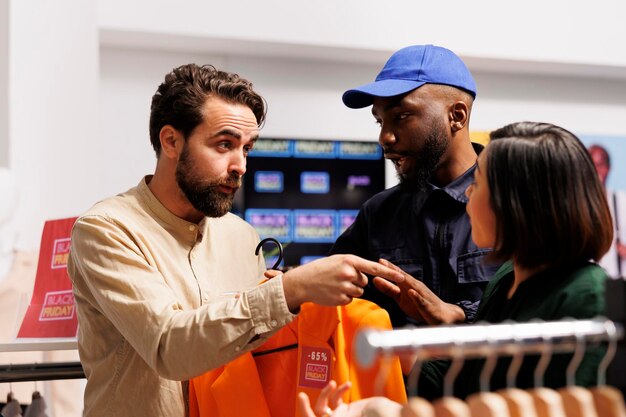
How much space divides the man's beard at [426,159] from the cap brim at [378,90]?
15 centimetres

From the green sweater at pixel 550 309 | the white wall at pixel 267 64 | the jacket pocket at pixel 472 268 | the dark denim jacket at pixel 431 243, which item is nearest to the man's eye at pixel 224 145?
the dark denim jacket at pixel 431 243

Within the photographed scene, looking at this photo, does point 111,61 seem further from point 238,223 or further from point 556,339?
point 556,339

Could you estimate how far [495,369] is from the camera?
4.91 ft

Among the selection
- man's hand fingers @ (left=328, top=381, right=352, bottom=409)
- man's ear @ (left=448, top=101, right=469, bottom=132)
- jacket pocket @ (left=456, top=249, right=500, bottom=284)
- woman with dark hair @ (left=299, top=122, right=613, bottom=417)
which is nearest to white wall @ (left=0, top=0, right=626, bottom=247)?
man's ear @ (left=448, top=101, right=469, bottom=132)

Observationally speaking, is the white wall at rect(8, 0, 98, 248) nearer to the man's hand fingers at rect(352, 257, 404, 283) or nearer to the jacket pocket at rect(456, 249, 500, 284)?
the jacket pocket at rect(456, 249, 500, 284)

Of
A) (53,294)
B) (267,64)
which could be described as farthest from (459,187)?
(267,64)

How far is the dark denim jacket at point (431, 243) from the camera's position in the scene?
7.24 feet

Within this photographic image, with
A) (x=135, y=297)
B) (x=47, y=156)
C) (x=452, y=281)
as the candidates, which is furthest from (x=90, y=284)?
(x=47, y=156)

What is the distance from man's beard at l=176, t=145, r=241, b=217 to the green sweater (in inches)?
34.3

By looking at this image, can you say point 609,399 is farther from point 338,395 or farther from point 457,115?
point 457,115

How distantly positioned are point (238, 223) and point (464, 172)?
73 cm

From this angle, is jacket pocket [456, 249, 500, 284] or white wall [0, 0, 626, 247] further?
white wall [0, 0, 626, 247]

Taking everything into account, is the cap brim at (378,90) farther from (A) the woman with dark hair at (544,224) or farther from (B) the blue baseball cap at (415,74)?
(A) the woman with dark hair at (544,224)

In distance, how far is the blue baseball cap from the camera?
2340 mm
